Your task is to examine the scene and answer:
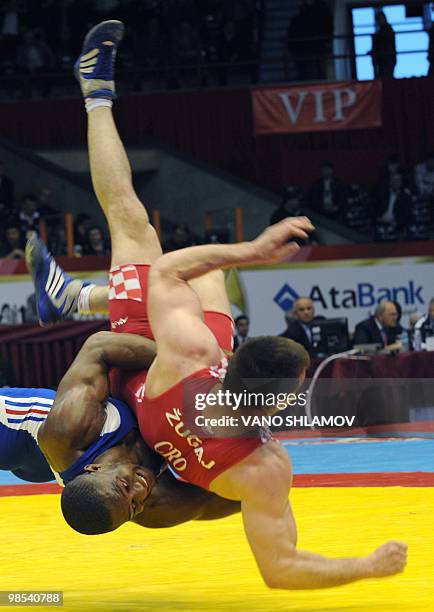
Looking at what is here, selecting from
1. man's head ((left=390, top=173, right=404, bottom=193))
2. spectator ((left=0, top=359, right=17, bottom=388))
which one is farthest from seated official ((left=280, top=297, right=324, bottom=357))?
man's head ((left=390, top=173, right=404, bottom=193))

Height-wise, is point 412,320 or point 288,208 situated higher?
point 288,208

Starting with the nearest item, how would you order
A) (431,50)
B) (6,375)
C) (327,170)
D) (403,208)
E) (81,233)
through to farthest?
(6,375) < (81,233) < (403,208) < (327,170) < (431,50)

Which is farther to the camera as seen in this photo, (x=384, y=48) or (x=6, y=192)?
(x=384, y=48)

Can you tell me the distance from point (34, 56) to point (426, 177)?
5.69 meters

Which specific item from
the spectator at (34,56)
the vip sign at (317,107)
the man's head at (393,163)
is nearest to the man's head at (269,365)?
the man's head at (393,163)

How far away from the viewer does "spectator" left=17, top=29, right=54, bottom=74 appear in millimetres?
15898

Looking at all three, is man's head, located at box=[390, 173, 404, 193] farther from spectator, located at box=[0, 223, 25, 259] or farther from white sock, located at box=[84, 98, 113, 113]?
white sock, located at box=[84, 98, 113, 113]

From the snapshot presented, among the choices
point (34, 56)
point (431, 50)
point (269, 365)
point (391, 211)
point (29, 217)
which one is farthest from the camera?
point (34, 56)

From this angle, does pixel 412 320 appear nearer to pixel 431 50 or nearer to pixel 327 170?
pixel 327 170

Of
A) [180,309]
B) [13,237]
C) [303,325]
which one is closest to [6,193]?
[13,237]

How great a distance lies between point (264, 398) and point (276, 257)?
446 mm

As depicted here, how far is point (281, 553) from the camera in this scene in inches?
146

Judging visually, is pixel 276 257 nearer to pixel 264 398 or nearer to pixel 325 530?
pixel 264 398

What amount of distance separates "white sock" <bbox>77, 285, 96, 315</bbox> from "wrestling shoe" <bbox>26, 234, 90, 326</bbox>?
36 millimetres
